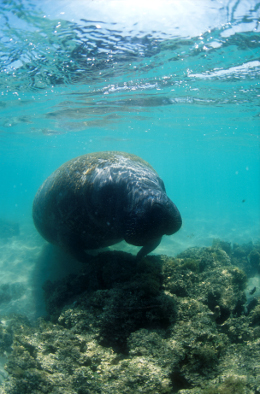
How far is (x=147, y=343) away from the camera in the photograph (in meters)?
2.90

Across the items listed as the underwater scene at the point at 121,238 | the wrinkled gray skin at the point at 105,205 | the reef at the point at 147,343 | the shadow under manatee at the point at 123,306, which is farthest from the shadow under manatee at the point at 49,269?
the reef at the point at 147,343

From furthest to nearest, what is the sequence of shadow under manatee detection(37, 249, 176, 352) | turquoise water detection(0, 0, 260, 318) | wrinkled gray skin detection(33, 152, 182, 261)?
turquoise water detection(0, 0, 260, 318)
wrinkled gray skin detection(33, 152, 182, 261)
shadow under manatee detection(37, 249, 176, 352)

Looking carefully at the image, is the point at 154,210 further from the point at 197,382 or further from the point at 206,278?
the point at 197,382

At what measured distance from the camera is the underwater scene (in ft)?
9.17

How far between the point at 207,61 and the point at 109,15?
5344mm

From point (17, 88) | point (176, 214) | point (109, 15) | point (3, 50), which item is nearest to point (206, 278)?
point (176, 214)

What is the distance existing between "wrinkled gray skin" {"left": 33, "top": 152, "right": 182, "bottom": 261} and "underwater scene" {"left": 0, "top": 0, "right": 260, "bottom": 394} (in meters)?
0.03

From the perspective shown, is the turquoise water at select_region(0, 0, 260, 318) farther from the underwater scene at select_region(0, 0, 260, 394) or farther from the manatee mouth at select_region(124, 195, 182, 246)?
the manatee mouth at select_region(124, 195, 182, 246)

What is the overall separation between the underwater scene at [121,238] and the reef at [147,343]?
0.02m

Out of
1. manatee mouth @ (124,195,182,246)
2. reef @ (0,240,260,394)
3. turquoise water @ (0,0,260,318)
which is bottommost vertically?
reef @ (0,240,260,394)

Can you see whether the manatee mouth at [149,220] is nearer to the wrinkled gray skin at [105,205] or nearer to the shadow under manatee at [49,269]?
the wrinkled gray skin at [105,205]

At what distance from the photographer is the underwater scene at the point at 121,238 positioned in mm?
2795

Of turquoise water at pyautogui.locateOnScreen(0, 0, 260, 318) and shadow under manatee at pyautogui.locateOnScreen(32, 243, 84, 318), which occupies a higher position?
turquoise water at pyautogui.locateOnScreen(0, 0, 260, 318)

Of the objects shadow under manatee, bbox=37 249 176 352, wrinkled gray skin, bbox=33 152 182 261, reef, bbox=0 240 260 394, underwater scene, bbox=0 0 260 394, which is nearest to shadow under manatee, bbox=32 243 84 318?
underwater scene, bbox=0 0 260 394
